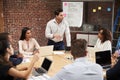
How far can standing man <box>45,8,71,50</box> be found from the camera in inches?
205

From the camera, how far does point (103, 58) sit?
3.49m

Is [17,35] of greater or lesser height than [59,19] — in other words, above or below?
below

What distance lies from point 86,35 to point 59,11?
4.84 feet

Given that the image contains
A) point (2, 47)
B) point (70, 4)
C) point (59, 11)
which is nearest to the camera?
point (2, 47)

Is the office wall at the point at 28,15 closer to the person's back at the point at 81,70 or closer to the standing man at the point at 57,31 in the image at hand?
the standing man at the point at 57,31

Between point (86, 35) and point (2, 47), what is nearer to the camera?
point (2, 47)

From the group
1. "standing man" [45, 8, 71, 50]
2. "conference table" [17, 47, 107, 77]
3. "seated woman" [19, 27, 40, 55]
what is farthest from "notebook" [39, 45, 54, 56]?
"standing man" [45, 8, 71, 50]

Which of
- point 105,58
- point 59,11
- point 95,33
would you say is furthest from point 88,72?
point 95,33

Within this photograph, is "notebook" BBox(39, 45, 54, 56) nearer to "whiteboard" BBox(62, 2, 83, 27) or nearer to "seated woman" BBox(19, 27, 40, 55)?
"seated woman" BBox(19, 27, 40, 55)

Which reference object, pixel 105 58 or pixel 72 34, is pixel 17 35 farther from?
pixel 105 58

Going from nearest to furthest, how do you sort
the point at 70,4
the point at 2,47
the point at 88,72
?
the point at 88,72 → the point at 2,47 → the point at 70,4

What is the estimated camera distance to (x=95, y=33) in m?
6.39

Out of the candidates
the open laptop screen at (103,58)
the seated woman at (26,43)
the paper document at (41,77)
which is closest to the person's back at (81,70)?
the paper document at (41,77)

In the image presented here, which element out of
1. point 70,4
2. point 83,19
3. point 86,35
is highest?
point 70,4
